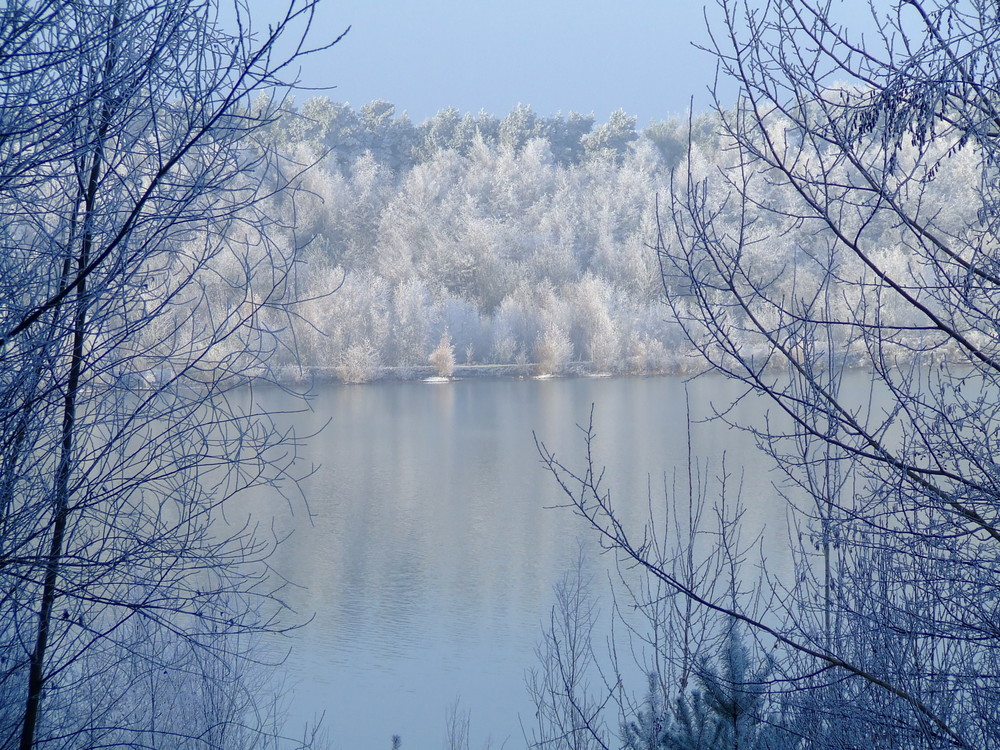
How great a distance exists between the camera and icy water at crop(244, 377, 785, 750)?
25.9ft

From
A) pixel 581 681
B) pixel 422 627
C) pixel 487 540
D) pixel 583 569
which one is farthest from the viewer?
pixel 487 540

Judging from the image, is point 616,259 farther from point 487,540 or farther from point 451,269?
point 487,540

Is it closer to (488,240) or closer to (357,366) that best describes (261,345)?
(357,366)

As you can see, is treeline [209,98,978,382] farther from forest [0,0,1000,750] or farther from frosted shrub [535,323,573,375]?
forest [0,0,1000,750]

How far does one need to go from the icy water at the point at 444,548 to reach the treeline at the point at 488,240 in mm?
3527

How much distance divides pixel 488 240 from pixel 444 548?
2215cm

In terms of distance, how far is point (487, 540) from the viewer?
1114 centimetres

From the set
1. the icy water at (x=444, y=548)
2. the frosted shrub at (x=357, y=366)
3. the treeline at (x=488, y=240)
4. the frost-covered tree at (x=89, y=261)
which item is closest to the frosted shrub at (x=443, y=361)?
the treeline at (x=488, y=240)

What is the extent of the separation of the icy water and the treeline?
353 centimetres

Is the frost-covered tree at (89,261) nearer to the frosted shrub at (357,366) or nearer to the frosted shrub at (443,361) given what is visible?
the frosted shrub at (357,366)

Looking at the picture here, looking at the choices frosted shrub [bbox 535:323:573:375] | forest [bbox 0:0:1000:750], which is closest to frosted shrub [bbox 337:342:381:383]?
frosted shrub [bbox 535:323:573:375]

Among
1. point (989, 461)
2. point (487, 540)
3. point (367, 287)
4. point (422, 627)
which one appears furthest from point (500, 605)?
point (367, 287)

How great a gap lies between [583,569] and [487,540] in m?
1.61

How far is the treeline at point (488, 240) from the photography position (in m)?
24.7
